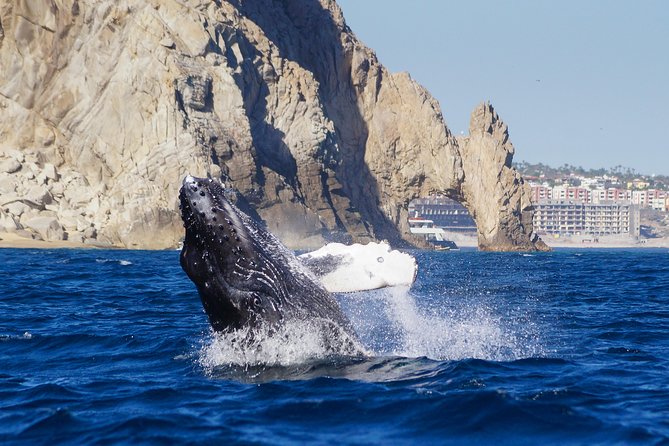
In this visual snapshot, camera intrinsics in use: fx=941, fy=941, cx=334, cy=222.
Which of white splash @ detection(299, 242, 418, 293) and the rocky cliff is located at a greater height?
the rocky cliff

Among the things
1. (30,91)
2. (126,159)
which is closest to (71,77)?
→ (30,91)

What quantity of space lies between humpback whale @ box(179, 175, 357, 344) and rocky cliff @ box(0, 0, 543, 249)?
5867cm

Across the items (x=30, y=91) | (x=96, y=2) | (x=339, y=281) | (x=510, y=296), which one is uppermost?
(x=96, y=2)

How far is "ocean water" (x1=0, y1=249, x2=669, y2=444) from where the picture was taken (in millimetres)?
6867

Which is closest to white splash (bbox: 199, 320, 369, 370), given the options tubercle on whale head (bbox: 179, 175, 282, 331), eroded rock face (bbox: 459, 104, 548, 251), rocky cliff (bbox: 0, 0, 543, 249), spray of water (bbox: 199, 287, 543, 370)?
spray of water (bbox: 199, 287, 543, 370)

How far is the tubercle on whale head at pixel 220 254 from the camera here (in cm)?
841

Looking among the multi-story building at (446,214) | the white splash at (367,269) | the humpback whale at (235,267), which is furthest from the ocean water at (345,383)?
the multi-story building at (446,214)

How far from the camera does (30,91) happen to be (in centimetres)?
7388

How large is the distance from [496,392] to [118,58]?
221 ft

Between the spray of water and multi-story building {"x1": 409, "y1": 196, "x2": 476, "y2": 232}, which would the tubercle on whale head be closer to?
the spray of water

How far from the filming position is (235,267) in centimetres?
849

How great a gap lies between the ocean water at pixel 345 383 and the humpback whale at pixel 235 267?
0.33m

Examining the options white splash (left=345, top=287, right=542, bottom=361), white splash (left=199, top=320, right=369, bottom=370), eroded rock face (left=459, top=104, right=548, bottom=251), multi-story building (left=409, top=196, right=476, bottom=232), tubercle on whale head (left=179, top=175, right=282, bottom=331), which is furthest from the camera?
multi-story building (left=409, top=196, right=476, bottom=232)

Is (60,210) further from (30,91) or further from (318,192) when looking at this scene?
(318,192)
